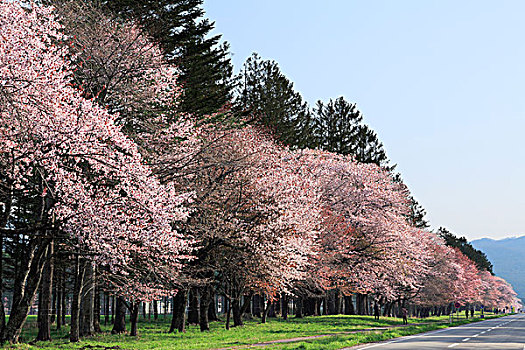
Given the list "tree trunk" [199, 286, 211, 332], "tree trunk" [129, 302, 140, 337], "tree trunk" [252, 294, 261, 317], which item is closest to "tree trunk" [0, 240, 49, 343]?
"tree trunk" [129, 302, 140, 337]

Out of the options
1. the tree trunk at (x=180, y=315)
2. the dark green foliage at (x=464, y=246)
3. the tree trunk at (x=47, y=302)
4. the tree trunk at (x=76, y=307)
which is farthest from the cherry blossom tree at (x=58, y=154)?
the dark green foliage at (x=464, y=246)

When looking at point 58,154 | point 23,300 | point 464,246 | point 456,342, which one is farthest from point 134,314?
point 464,246

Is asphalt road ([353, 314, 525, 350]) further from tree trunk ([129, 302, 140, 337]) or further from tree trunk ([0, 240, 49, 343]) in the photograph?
tree trunk ([0, 240, 49, 343])

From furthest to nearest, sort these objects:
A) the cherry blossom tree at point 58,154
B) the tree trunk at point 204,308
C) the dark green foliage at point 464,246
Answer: the dark green foliage at point 464,246 → the tree trunk at point 204,308 → the cherry blossom tree at point 58,154

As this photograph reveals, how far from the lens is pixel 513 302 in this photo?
178 meters

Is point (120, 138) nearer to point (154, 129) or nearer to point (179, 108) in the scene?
point (154, 129)

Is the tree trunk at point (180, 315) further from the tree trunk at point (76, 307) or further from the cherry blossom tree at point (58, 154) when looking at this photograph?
the cherry blossom tree at point (58, 154)

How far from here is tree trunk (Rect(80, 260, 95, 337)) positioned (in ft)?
71.8

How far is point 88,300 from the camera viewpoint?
2258 cm

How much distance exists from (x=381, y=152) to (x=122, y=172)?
54.8 metres

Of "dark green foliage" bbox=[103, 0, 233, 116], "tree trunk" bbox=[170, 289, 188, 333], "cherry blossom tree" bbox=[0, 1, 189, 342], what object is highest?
"dark green foliage" bbox=[103, 0, 233, 116]

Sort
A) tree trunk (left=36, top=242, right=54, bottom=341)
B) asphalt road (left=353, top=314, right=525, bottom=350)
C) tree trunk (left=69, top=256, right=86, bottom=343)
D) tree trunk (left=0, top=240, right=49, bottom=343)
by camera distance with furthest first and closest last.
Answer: tree trunk (left=69, top=256, right=86, bottom=343)
tree trunk (left=36, top=242, right=54, bottom=341)
asphalt road (left=353, top=314, right=525, bottom=350)
tree trunk (left=0, top=240, right=49, bottom=343)

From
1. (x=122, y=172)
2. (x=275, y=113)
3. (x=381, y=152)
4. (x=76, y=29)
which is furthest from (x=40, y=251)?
(x=381, y=152)

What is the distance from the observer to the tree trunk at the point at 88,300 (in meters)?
21.9
